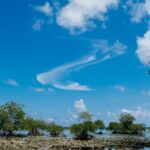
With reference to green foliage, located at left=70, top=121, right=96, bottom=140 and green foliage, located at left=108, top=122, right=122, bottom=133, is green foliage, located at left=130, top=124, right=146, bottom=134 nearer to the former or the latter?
green foliage, located at left=108, top=122, right=122, bottom=133

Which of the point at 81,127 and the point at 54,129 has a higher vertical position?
the point at 54,129

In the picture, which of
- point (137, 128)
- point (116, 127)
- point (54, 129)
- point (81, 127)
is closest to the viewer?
point (81, 127)

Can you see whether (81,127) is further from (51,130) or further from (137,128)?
(137,128)

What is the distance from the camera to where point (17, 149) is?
6366 cm

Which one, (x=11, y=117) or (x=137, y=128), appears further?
(x=137, y=128)

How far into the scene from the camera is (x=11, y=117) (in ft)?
420

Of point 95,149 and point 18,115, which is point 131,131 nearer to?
point 18,115

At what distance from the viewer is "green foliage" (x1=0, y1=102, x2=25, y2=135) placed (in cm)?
12438

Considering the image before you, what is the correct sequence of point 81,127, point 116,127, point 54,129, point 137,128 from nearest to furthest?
point 81,127 < point 54,129 < point 137,128 < point 116,127

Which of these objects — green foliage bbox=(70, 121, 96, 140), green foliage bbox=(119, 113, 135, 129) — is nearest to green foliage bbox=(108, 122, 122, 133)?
green foliage bbox=(119, 113, 135, 129)

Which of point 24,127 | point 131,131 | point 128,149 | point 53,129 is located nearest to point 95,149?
point 128,149

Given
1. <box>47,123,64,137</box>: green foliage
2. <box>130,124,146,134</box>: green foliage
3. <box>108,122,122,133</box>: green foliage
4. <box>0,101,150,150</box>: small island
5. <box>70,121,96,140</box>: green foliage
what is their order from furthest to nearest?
<box>108,122,122,133</box>: green foliage < <box>130,124,146,134</box>: green foliage < <box>47,123,64,137</box>: green foliage < <box>70,121,96,140</box>: green foliage < <box>0,101,150,150</box>: small island

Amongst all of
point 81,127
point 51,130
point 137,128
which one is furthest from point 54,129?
point 137,128

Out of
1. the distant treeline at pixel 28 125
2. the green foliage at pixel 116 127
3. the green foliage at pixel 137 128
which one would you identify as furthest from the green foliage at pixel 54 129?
the green foliage at pixel 116 127
